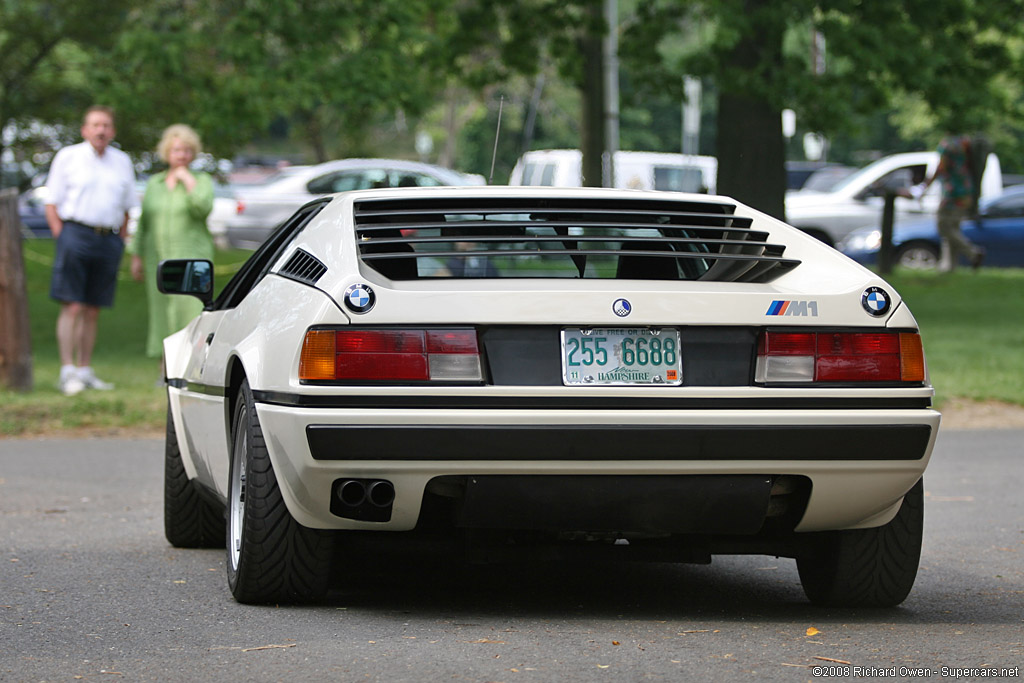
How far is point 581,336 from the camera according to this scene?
4730 mm

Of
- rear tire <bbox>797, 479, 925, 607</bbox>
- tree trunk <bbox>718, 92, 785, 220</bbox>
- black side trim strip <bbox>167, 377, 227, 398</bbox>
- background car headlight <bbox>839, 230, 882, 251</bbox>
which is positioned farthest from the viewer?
background car headlight <bbox>839, 230, 882, 251</bbox>

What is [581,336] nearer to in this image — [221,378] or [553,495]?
[553,495]

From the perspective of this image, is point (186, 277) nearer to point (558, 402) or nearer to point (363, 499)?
point (363, 499)

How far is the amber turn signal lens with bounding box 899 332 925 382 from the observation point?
4.90 metres

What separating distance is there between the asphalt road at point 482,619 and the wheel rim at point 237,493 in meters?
0.17

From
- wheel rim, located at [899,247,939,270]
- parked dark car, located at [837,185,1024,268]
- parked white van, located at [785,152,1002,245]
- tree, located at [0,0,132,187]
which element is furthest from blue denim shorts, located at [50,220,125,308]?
wheel rim, located at [899,247,939,270]

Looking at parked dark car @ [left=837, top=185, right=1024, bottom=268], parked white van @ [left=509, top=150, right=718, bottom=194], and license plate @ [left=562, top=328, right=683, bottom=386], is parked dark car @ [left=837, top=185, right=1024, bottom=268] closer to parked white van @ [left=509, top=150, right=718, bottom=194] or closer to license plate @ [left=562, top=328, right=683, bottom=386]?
parked white van @ [left=509, top=150, right=718, bottom=194]

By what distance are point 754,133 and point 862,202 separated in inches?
447

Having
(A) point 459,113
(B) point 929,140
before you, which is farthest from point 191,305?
(B) point 929,140

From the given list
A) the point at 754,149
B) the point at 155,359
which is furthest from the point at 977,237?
the point at 155,359

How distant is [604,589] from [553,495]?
1122 mm

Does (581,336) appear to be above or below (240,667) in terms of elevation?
above

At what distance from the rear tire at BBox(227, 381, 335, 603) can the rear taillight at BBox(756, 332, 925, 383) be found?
1.41 m

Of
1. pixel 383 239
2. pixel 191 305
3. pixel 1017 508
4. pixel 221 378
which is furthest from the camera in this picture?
pixel 191 305
